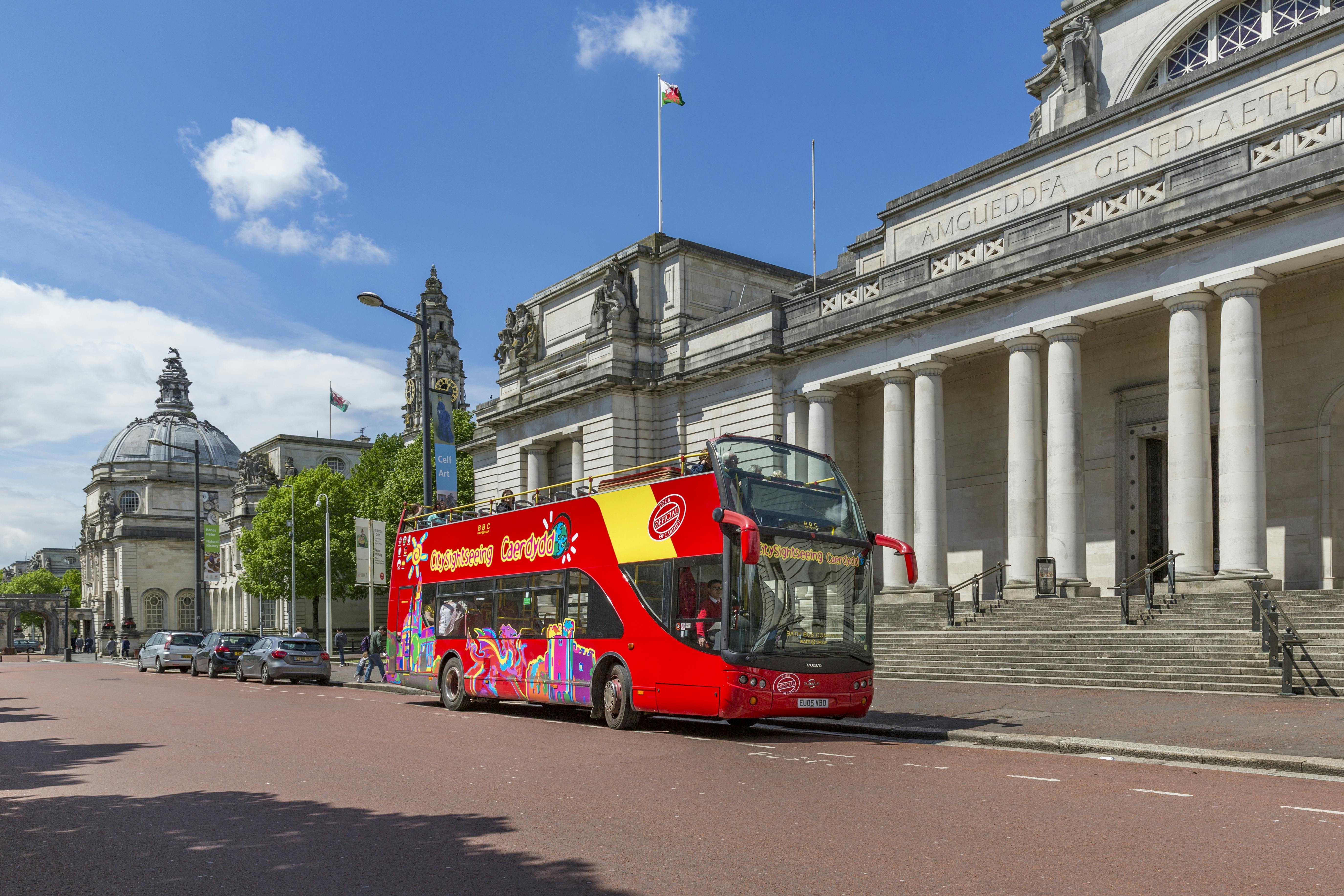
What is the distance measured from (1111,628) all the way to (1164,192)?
33.2ft

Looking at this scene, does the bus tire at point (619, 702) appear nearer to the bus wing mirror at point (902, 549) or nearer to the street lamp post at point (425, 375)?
the bus wing mirror at point (902, 549)

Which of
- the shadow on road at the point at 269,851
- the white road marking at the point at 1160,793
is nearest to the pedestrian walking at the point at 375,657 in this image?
the shadow on road at the point at 269,851

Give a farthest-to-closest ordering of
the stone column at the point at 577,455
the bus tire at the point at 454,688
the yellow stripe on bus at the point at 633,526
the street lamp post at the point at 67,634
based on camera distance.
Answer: the street lamp post at the point at 67,634 → the stone column at the point at 577,455 → the bus tire at the point at 454,688 → the yellow stripe on bus at the point at 633,526

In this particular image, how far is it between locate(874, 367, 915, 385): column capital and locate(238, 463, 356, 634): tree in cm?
4564

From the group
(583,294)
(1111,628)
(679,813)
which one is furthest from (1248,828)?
(583,294)

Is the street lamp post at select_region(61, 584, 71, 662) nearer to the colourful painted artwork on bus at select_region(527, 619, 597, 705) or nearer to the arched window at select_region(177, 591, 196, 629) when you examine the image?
the arched window at select_region(177, 591, 196, 629)

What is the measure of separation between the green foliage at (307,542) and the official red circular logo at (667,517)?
186 feet

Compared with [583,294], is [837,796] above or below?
below

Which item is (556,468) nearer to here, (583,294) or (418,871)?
(583,294)

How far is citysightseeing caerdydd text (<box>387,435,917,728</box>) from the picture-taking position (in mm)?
14039

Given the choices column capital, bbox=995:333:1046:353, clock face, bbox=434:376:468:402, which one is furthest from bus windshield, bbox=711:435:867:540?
column capital, bbox=995:333:1046:353

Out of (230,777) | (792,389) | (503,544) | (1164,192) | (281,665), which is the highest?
(1164,192)

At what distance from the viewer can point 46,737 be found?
16.0 meters

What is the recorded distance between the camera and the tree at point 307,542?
69.7 meters
